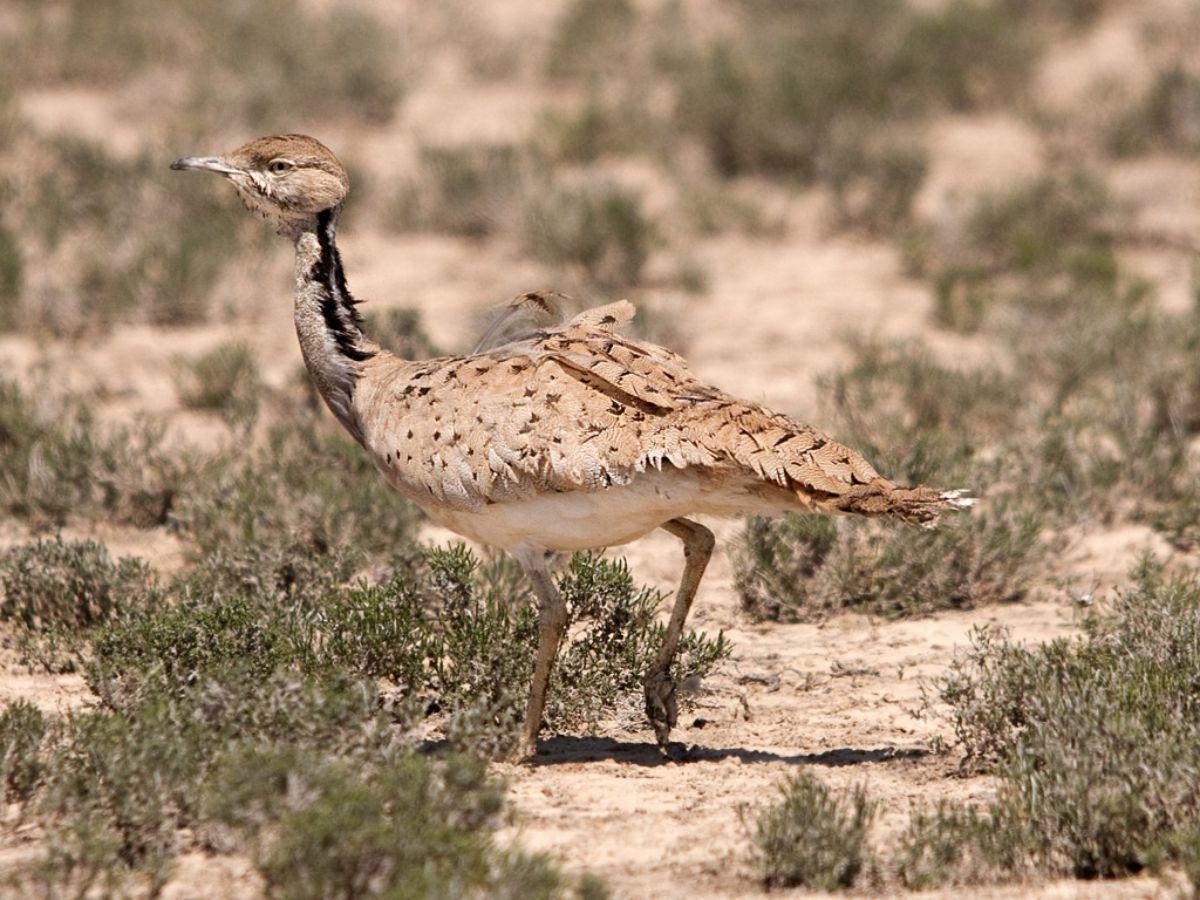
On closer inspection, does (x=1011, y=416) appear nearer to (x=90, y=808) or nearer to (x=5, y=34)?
(x=90, y=808)

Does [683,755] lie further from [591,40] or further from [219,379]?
[591,40]

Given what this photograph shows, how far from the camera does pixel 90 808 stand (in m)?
4.34

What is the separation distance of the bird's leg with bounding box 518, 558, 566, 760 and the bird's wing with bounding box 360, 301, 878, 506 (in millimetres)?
365

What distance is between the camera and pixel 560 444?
4832 millimetres

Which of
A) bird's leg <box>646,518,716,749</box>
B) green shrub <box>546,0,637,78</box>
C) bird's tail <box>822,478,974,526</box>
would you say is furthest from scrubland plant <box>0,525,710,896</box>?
green shrub <box>546,0,637,78</box>

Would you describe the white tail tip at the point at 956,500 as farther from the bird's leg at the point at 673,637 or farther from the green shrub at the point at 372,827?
the green shrub at the point at 372,827

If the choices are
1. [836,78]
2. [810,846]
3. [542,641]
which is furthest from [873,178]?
[810,846]

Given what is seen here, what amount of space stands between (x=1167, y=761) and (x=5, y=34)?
41.4 feet

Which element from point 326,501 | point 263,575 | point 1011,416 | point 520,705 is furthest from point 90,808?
point 1011,416

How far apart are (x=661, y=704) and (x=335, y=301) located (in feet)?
5.96

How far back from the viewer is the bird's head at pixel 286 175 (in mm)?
5703

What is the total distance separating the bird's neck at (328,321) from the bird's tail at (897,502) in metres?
1.86

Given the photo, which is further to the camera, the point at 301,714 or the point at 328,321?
the point at 328,321

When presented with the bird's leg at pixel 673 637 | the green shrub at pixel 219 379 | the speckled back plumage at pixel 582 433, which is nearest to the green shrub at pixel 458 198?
the green shrub at pixel 219 379
